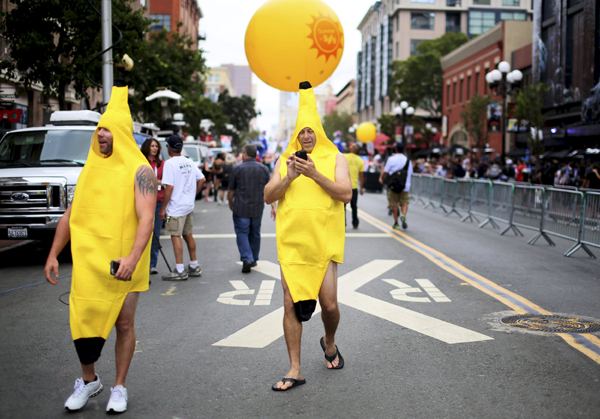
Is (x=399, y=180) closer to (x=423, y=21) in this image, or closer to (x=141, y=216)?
(x=141, y=216)

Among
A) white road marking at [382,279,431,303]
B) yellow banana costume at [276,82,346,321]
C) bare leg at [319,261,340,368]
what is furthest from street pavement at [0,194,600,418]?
yellow banana costume at [276,82,346,321]

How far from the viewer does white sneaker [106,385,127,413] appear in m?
4.05

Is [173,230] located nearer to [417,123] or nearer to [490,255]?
[490,255]

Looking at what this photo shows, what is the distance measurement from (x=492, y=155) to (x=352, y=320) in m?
36.5

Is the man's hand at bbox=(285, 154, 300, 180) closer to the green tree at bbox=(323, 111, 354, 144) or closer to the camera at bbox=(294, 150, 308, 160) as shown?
the camera at bbox=(294, 150, 308, 160)

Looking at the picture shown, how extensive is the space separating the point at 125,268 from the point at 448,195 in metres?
18.2

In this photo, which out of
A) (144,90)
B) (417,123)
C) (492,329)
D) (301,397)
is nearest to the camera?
(301,397)

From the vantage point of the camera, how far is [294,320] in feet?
15.0

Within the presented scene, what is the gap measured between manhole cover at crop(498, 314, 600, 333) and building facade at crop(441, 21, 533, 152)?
77.7ft

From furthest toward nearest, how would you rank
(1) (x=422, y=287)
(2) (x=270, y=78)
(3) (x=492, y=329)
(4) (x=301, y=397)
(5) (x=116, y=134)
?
(1) (x=422, y=287) → (2) (x=270, y=78) → (3) (x=492, y=329) → (4) (x=301, y=397) → (5) (x=116, y=134)

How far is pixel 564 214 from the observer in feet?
41.3

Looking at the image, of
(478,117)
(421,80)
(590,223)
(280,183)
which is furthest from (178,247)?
(421,80)

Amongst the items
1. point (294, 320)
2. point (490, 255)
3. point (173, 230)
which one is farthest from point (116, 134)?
point (490, 255)

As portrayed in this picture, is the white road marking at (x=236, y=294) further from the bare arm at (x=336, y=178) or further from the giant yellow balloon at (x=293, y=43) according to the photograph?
the bare arm at (x=336, y=178)
